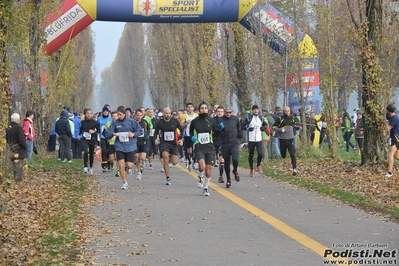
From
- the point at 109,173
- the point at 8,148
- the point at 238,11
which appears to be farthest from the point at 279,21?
the point at 8,148

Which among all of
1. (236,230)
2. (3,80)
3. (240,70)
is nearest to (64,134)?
(240,70)

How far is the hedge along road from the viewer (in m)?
9.08

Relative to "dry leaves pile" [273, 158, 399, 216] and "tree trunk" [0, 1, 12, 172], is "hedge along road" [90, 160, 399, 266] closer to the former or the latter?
"dry leaves pile" [273, 158, 399, 216]

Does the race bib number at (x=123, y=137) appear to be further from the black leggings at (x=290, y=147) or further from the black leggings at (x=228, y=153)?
the black leggings at (x=290, y=147)

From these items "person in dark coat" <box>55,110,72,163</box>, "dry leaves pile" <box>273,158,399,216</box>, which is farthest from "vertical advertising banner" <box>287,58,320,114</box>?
"person in dark coat" <box>55,110,72,163</box>

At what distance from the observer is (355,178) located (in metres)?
19.4

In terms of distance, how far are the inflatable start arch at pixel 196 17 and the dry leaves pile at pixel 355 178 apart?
4.26m

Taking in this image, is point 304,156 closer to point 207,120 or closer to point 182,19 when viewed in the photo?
point 182,19

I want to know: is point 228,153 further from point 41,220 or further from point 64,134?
point 64,134

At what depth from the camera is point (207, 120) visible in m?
16.9

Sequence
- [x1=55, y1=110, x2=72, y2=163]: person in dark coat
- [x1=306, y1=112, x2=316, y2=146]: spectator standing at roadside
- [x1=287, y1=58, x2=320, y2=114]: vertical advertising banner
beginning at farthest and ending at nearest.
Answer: [x1=306, y1=112, x2=316, y2=146]: spectator standing at roadside
[x1=55, y1=110, x2=72, y2=163]: person in dark coat
[x1=287, y1=58, x2=320, y2=114]: vertical advertising banner

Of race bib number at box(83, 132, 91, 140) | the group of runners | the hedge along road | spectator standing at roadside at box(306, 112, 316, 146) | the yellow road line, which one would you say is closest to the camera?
the hedge along road

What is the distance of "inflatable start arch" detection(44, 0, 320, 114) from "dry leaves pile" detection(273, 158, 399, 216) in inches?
168

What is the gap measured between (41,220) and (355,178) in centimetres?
911
